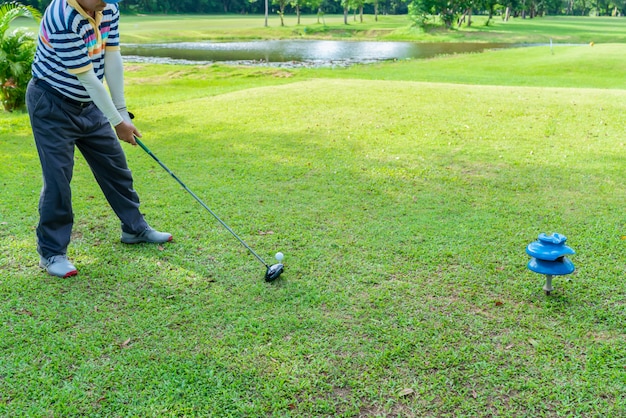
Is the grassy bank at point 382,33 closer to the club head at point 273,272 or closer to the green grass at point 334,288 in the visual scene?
the green grass at point 334,288

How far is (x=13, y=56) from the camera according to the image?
1188cm

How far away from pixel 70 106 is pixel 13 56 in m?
9.51

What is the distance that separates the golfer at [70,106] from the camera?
145 inches

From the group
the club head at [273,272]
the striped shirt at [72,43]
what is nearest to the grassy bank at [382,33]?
the striped shirt at [72,43]

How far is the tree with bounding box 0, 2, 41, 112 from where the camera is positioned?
38.6ft

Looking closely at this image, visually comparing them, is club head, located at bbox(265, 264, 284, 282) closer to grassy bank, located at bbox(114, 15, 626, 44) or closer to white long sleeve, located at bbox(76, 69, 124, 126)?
white long sleeve, located at bbox(76, 69, 124, 126)

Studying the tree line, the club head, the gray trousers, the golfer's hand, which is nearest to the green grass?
the club head

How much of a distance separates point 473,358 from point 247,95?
1026 cm

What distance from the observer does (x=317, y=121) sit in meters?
9.69

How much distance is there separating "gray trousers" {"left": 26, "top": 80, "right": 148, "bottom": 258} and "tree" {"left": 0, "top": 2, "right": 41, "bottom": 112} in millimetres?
8833

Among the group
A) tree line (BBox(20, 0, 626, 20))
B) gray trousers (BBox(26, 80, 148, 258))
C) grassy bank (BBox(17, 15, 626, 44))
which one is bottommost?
gray trousers (BBox(26, 80, 148, 258))

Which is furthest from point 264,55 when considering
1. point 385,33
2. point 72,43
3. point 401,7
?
point 401,7

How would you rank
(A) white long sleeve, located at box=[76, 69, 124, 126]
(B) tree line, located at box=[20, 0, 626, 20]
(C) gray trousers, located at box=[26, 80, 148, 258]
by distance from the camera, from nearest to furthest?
1. (A) white long sleeve, located at box=[76, 69, 124, 126]
2. (C) gray trousers, located at box=[26, 80, 148, 258]
3. (B) tree line, located at box=[20, 0, 626, 20]

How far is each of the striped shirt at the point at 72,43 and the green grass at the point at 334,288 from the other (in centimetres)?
146
